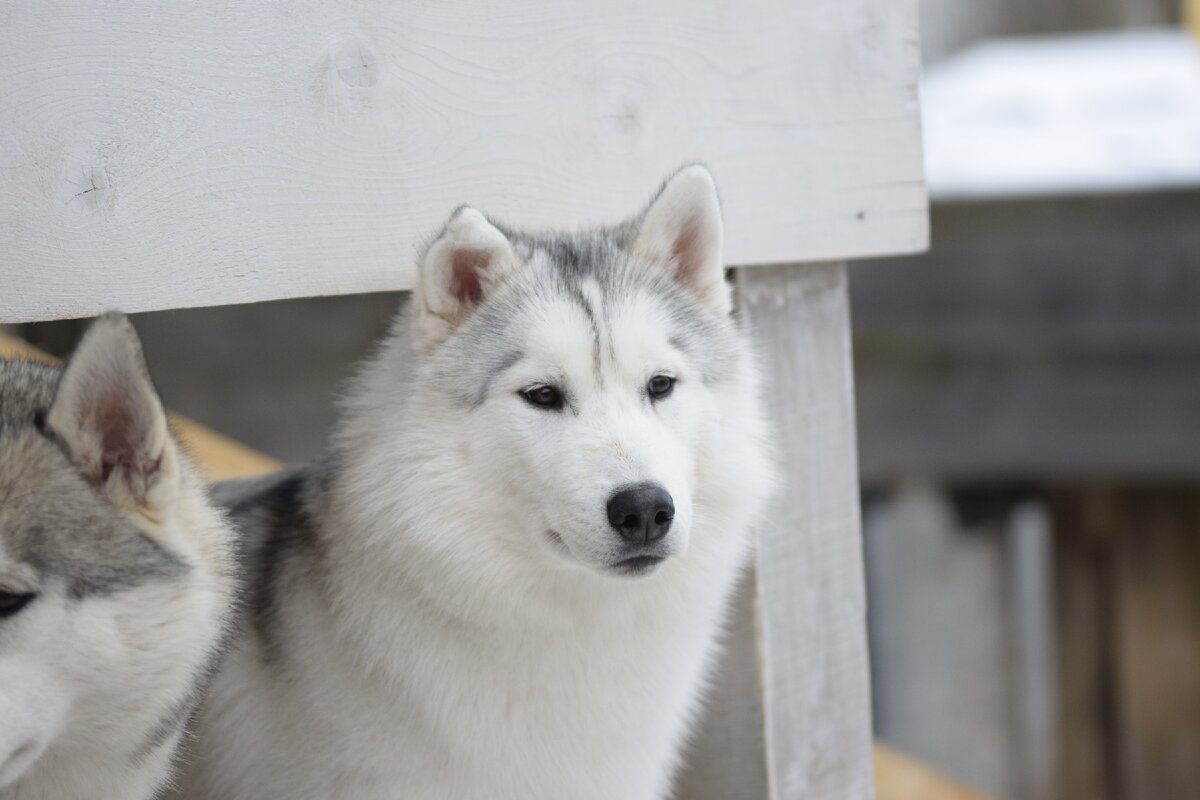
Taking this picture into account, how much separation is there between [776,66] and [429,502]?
1594 mm

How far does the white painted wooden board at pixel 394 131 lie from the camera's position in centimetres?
260

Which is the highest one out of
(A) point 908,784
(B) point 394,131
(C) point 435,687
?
(B) point 394,131

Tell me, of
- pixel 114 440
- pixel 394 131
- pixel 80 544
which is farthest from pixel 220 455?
pixel 80 544

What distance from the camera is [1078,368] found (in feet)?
21.6

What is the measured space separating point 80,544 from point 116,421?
0.24 metres

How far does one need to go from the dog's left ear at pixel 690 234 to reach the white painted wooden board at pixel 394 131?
0.33 metres

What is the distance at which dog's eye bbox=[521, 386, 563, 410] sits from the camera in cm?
288

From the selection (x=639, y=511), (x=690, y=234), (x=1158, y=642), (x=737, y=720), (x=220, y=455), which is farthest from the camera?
(x=1158, y=642)

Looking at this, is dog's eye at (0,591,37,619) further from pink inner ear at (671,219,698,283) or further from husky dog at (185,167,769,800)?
pink inner ear at (671,219,698,283)

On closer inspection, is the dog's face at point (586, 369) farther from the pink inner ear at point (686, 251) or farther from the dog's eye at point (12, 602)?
the dog's eye at point (12, 602)

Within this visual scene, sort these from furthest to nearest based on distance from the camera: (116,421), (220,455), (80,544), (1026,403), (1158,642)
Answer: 1. (1158,642)
2. (1026,403)
3. (220,455)
4. (116,421)
5. (80,544)

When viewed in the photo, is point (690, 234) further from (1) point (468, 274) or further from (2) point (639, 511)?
(2) point (639, 511)

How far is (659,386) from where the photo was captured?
297 centimetres

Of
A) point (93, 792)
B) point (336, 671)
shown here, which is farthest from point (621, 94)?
point (93, 792)
